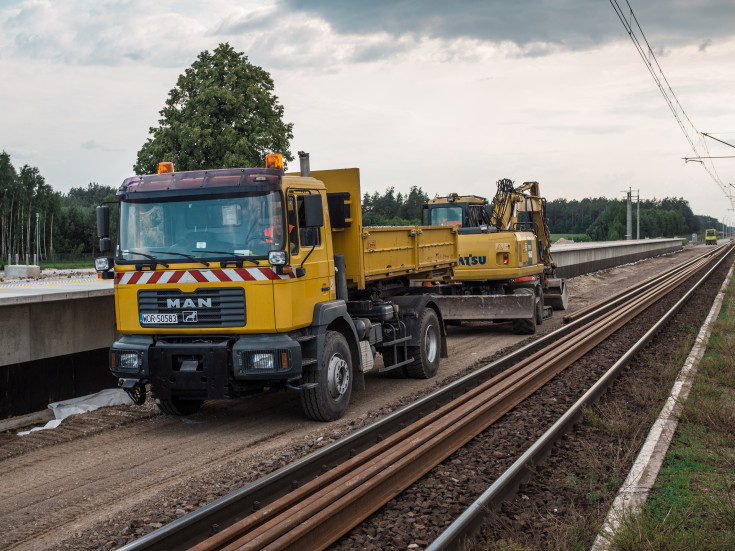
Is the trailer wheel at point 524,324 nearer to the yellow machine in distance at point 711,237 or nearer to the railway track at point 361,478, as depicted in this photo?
the railway track at point 361,478

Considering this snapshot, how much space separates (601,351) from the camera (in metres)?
13.7

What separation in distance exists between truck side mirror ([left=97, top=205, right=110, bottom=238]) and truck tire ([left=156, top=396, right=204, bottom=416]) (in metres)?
2.21

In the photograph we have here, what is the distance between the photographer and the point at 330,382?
8992 millimetres

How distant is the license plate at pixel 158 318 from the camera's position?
8.33 m

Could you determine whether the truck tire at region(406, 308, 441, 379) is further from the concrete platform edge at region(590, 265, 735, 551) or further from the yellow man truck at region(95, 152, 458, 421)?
the concrete platform edge at region(590, 265, 735, 551)

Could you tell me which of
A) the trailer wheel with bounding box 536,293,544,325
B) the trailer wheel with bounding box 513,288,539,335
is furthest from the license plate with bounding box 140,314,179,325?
the trailer wheel with bounding box 536,293,544,325

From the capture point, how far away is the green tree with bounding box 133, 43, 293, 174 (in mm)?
40094

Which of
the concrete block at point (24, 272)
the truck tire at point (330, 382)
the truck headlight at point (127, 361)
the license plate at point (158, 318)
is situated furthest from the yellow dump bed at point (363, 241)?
the concrete block at point (24, 272)

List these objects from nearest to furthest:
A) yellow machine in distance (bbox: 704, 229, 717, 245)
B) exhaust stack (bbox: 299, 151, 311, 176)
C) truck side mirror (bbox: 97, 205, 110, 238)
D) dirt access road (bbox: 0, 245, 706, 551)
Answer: dirt access road (bbox: 0, 245, 706, 551)
truck side mirror (bbox: 97, 205, 110, 238)
exhaust stack (bbox: 299, 151, 311, 176)
yellow machine in distance (bbox: 704, 229, 717, 245)

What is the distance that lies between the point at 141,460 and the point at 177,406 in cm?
193

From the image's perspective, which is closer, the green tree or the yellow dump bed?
the yellow dump bed

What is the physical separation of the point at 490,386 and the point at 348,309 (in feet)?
7.24

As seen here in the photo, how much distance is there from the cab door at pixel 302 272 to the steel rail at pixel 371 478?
172cm

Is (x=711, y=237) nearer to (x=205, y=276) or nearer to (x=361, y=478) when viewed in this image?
(x=205, y=276)
